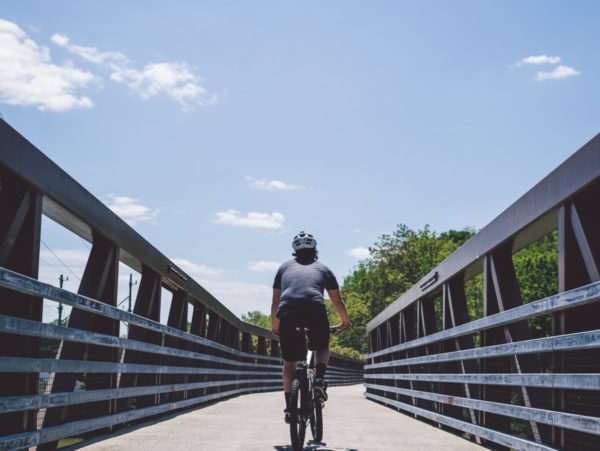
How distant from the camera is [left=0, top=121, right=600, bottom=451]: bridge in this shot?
4324 mm

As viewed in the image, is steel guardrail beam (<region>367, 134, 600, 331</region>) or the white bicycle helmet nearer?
steel guardrail beam (<region>367, 134, 600, 331</region>)

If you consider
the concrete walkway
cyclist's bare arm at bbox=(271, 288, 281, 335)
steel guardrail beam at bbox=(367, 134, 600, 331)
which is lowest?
the concrete walkway

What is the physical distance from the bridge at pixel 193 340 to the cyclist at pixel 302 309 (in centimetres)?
71

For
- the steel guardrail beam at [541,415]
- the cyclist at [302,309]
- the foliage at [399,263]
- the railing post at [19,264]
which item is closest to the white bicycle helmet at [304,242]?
the cyclist at [302,309]

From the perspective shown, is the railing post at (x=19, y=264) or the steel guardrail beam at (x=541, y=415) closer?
the steel guardrail beam at (x=541, y=415)

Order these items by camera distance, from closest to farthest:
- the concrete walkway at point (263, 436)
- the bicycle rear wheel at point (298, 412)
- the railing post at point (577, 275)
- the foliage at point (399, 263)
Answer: the railing post at point (577, 275), the bicycle rear wheel at point (298, 412), the concrete walkway at point (263, 436), the foliage at point (399, 263)

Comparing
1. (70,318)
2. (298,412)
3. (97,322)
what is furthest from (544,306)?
(97,322)

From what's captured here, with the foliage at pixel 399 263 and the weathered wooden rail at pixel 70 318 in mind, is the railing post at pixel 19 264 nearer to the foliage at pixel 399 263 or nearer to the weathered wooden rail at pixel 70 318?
the weathered wooden rail at pixel 70 318

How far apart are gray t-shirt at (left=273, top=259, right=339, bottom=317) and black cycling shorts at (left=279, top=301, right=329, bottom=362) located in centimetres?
5

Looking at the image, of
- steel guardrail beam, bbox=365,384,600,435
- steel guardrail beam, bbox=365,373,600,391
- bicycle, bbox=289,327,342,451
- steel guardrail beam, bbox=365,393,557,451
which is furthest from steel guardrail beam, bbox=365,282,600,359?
bicycle, bbox=289,327,342,451

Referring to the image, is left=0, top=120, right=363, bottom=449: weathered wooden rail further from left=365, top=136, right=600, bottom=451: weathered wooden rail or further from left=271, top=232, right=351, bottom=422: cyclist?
left=365, top=136, right=600, bottom=451: weathered wooden rail

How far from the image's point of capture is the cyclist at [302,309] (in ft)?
20.5

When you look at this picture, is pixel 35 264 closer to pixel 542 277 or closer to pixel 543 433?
pixel 543 433

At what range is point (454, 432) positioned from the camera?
7.80 meters
